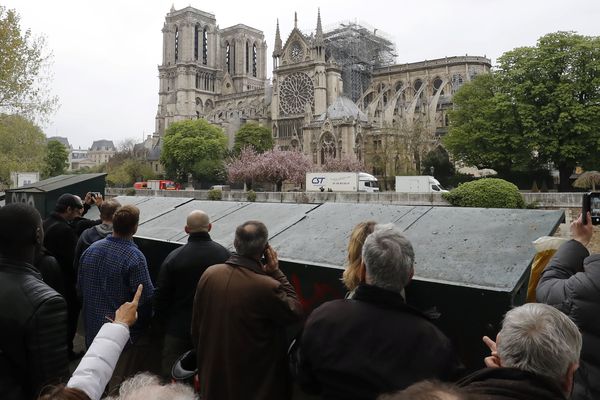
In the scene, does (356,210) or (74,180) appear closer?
(356,210)

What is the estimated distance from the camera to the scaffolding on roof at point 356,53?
6619 cm

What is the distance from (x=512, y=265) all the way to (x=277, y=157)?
4433cm

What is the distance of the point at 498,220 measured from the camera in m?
3.88

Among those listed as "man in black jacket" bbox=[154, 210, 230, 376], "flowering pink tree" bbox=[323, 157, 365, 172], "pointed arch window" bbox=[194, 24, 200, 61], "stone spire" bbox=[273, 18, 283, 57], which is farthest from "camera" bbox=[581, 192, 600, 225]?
"pointed arch window" bbox=[194, 24, 200, 61]

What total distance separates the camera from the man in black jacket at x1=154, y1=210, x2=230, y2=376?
2.51 meters

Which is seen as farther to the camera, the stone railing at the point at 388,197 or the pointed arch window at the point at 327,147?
the pointed arch window at the point at 327,147

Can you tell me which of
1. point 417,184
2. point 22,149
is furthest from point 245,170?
point 417,184

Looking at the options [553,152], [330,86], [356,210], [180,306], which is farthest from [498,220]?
[330,86]

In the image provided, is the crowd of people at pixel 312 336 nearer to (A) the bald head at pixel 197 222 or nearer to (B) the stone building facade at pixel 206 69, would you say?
Answer: (A) the bald head at pixel 197 222

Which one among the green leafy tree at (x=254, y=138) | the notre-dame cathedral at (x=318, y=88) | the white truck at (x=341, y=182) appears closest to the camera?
the white truck at (x=341, y=182)

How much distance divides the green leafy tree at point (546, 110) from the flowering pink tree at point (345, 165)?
49.4 feet

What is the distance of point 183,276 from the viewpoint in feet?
12.1

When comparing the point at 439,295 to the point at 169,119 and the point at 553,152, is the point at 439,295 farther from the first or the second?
the point at 169,119

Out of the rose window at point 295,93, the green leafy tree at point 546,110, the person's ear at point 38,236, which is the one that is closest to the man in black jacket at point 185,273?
the person's ear at point 38,236
